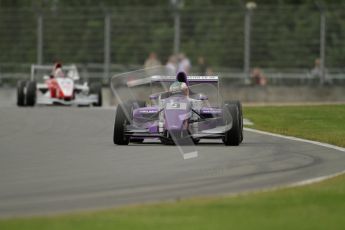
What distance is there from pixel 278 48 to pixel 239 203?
25953mm

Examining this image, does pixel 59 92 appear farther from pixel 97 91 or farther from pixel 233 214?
pixel 233 214

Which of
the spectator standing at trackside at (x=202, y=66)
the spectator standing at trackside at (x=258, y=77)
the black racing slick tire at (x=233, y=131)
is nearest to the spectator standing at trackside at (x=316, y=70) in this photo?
the spectator standing at trackside at (x=258, y=77)

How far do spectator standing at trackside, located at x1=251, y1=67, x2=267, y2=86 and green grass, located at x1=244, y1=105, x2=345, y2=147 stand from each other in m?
6.09

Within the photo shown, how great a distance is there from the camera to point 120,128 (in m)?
18.1

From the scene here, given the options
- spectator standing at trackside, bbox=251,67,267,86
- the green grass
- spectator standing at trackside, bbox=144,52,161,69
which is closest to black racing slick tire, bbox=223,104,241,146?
the green grass

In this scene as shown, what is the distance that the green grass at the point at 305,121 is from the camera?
21031 mm

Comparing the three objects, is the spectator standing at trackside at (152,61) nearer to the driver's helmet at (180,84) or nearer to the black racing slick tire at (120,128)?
the driver's helmet at (180,84)

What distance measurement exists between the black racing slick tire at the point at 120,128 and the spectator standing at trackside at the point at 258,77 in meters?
18.9

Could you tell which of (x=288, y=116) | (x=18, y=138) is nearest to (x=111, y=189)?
(x=18, y=138)

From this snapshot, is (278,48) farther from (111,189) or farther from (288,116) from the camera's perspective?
(111,189)

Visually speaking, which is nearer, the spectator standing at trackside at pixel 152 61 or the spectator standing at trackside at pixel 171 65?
the spectator standing at trackside at pixel 171 65

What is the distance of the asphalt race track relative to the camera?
1137cm

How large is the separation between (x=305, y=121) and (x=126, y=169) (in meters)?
11.5

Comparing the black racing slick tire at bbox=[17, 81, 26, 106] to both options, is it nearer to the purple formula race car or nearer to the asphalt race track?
the asphalt race track
